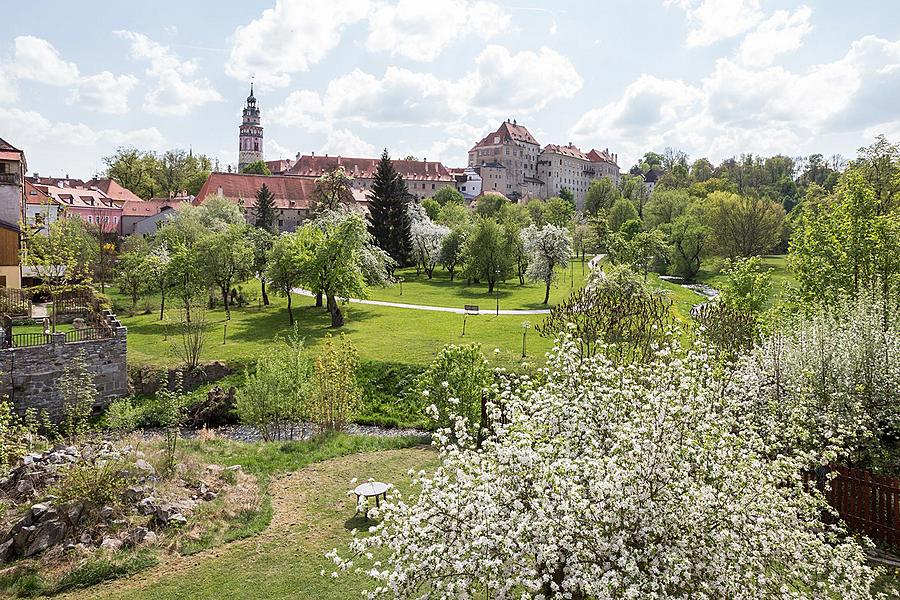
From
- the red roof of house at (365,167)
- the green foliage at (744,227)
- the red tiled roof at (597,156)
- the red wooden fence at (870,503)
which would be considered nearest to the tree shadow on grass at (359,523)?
the red wooden fence at (870,503)

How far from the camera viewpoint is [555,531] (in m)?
5.95

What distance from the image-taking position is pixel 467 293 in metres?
45.5

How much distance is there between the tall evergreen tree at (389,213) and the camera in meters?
55.1

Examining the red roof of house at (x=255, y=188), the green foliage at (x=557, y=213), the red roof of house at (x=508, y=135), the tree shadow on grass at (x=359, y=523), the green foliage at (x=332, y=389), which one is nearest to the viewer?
the tree shadow on grass at (x=359, y=523)

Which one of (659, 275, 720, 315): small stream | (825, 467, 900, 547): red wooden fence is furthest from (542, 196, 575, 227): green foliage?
(825, 467, 900, 547): red wooden fence

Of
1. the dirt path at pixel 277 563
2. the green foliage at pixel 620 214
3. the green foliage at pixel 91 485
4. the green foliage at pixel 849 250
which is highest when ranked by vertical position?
the green foliage at pixel 620 214

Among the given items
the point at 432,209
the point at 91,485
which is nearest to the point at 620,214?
the point at 432,209

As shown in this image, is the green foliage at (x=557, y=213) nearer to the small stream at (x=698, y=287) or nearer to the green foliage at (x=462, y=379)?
the small stream at (x=698, y=287)

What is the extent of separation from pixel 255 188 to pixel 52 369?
6158cm

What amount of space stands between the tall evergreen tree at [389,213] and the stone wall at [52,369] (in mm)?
32146

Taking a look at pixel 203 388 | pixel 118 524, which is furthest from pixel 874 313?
pixel 203 388

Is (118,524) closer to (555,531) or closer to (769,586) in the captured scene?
(555,531)

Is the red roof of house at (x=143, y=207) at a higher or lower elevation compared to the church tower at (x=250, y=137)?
lower

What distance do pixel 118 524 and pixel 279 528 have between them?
3.08 metres
